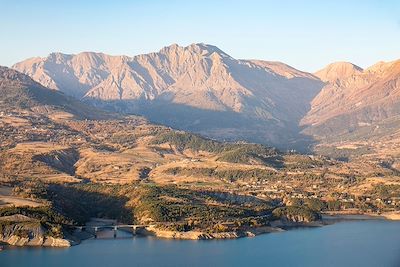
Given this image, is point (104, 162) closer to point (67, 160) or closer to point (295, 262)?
point (67, 160)

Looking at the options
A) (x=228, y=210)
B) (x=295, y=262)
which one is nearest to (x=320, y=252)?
(x=295, y=262)

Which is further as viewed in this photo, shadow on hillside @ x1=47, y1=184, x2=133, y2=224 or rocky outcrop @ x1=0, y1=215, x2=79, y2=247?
shadow on hillside @ x1=47, y1=184, x2=133, y2=224

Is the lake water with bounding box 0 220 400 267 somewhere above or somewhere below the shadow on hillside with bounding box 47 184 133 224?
below

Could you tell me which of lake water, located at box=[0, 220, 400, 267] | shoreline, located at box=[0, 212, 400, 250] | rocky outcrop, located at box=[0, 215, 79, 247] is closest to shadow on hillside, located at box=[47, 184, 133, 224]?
shoreline, located at box=[0, 212, 400, 250]

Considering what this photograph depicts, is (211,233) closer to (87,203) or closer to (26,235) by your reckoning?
(26,235)

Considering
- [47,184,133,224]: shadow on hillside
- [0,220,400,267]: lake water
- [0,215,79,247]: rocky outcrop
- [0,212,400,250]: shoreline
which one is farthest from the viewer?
[47,184,133,224]: shadow on hillside

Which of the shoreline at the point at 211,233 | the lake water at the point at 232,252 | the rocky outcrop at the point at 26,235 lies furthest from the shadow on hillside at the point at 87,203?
the rocky outcrop at the point at 26,235

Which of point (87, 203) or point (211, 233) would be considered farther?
point (87, 203)

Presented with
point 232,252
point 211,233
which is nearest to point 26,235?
Answer: point 211,233

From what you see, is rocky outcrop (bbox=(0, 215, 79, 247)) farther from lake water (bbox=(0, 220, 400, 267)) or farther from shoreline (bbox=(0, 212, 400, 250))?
lake water (bbox=(0, 220, 400, 267))
